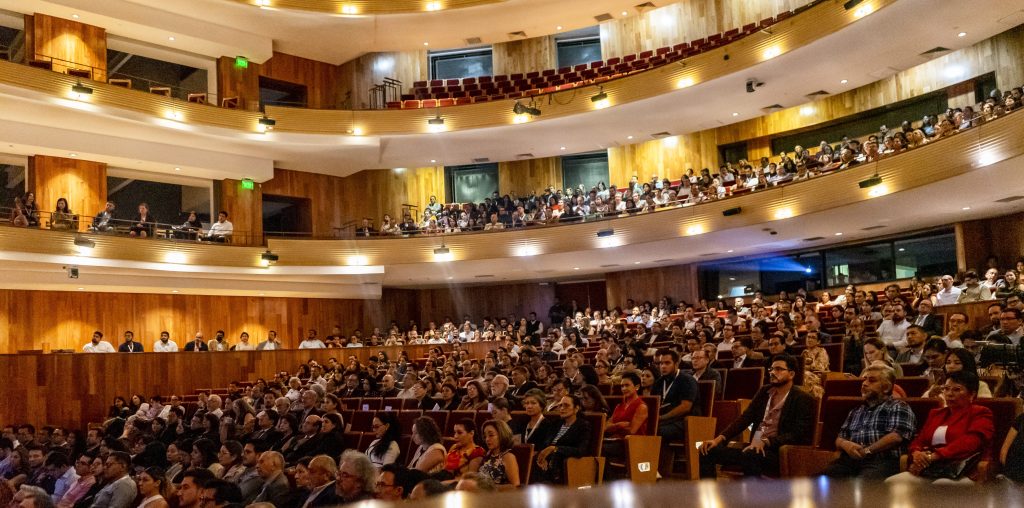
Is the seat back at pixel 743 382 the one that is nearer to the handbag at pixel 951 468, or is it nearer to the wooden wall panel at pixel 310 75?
the handbag at pixel 951 468

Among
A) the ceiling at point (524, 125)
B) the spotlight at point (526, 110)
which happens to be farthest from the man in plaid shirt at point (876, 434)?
the spotlight at point (526, 110)

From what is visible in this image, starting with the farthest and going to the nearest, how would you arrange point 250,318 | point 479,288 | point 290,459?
point 479,288
point 250,318
point 290,459

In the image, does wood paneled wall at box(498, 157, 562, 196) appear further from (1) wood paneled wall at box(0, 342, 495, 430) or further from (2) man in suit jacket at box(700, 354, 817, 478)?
(2) man in suit jacket at box(700, 354, 817, 478)

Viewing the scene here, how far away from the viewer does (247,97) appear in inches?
651

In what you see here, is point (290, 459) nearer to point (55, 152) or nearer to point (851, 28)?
point (851, 28)

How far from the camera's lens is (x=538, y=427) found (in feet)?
16.4

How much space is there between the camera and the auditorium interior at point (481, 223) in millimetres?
5887

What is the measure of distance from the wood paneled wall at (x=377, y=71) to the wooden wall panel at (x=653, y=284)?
6048mm

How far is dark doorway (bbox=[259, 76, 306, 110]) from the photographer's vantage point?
57.7ft

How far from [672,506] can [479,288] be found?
18.4m

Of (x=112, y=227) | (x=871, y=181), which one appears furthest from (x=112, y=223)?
(x=871, y=181)

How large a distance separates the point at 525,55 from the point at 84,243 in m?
9.64

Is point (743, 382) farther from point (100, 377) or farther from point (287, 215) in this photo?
point (287, 215)

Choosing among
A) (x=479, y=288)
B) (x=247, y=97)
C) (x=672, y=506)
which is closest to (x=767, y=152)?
(x=479, y=288)
